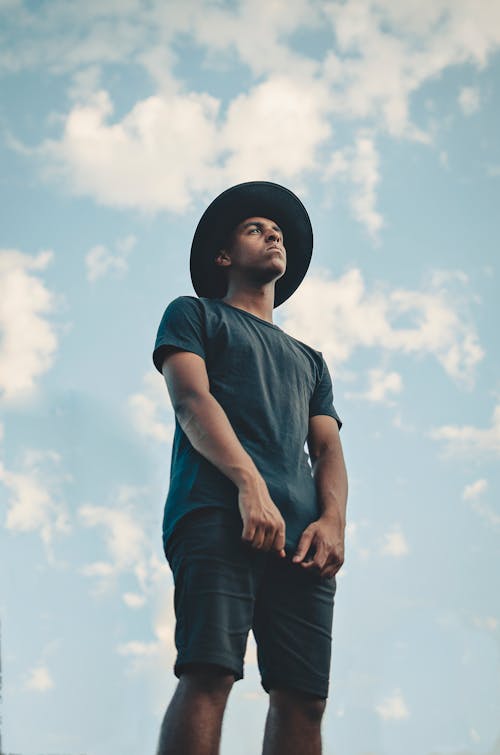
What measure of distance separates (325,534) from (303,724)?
2.18 ft

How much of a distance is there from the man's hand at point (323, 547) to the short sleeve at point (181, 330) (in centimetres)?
82

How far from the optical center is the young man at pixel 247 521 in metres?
2.50

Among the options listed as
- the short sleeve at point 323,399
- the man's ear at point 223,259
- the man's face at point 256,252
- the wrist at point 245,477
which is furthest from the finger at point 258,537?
the man's ear at point 223,259

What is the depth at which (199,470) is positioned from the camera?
2891 millimetres

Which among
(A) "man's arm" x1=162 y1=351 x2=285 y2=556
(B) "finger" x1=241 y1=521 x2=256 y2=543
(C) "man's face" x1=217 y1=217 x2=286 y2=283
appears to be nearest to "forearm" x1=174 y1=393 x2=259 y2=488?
(A) "man's arm" x1=162 y1=351 x2=285 y2=556

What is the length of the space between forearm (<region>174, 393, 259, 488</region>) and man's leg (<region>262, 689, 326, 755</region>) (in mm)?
786

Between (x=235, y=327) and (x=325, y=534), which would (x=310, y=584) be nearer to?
(x=325, y=534)

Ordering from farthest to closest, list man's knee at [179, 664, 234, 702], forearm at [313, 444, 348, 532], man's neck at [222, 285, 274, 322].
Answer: man's neck at [222, 285, 274, 322] < forearm at [313, 444, 348, 532] < man's knee at [179, 664, 234, 702]

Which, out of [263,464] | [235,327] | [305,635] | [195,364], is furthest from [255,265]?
[305,635]

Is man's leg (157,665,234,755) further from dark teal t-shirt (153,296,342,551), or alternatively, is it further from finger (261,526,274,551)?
dark teal t-shirt (153,296,342,551)

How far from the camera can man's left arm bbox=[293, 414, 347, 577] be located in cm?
285

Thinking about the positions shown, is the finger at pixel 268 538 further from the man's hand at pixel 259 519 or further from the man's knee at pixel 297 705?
the man's knee at pixel 297 705

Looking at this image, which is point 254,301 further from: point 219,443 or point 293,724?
point 293,724

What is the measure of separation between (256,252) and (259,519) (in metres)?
1.61
